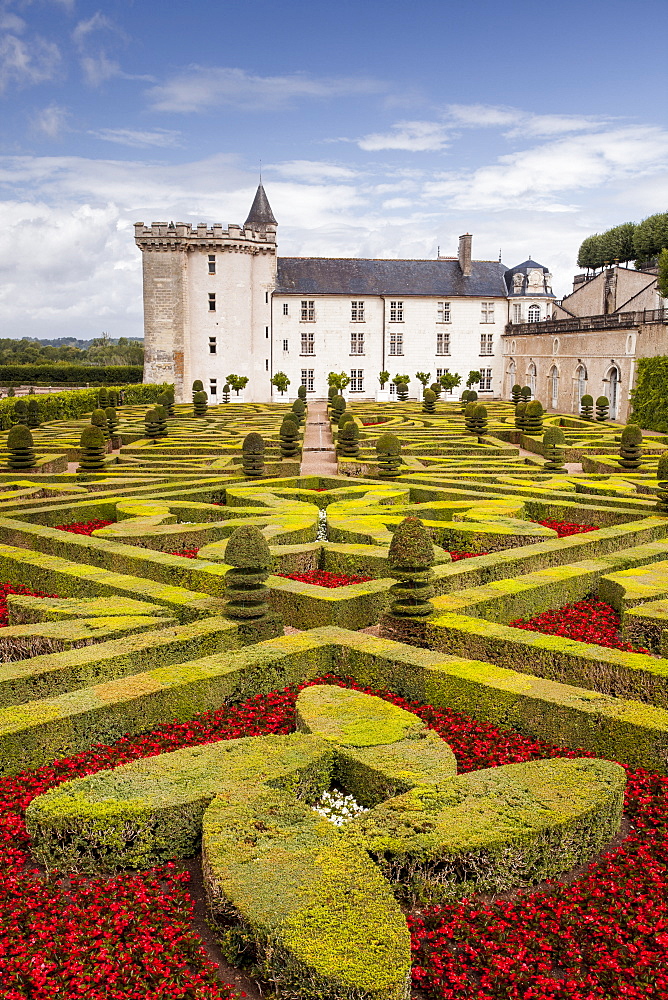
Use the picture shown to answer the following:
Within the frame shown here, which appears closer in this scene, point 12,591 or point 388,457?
point 12,591

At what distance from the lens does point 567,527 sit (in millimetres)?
15555

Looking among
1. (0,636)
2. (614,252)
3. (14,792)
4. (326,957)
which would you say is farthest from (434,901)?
(614,252)

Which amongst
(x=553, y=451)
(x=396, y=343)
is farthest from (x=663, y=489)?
(x=396, y=343)

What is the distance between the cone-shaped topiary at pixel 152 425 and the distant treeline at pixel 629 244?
44.4 m

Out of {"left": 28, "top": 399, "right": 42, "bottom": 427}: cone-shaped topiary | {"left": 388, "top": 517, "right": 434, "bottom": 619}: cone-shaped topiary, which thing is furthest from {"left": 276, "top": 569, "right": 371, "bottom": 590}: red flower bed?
{"left": 28, "top": 399, "right": 42, "bottom": 427}: cone-shaped topiary

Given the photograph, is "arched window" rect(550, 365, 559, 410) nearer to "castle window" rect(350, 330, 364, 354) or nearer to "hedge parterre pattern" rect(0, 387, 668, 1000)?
"castle window" rect(350, 330, 364, 354)

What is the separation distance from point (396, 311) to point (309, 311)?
21.3 feet

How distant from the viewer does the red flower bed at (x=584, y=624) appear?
999cm

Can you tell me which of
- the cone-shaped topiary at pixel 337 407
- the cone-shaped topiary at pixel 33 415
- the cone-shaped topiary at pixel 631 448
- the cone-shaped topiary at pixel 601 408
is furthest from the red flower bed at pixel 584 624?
the cone-shaped topiary at pixel 33 415

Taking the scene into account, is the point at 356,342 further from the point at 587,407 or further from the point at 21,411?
the point at 21,411

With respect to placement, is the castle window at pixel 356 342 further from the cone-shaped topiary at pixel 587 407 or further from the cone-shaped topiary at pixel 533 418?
the cone-shaped topiary at pixel 533 418

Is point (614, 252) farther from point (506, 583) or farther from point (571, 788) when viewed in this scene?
point (571, 788)

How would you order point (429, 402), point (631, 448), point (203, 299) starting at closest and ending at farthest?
point (631, 448) < point (429, 402) < point (203, 299)

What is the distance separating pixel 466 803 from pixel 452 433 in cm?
2485
